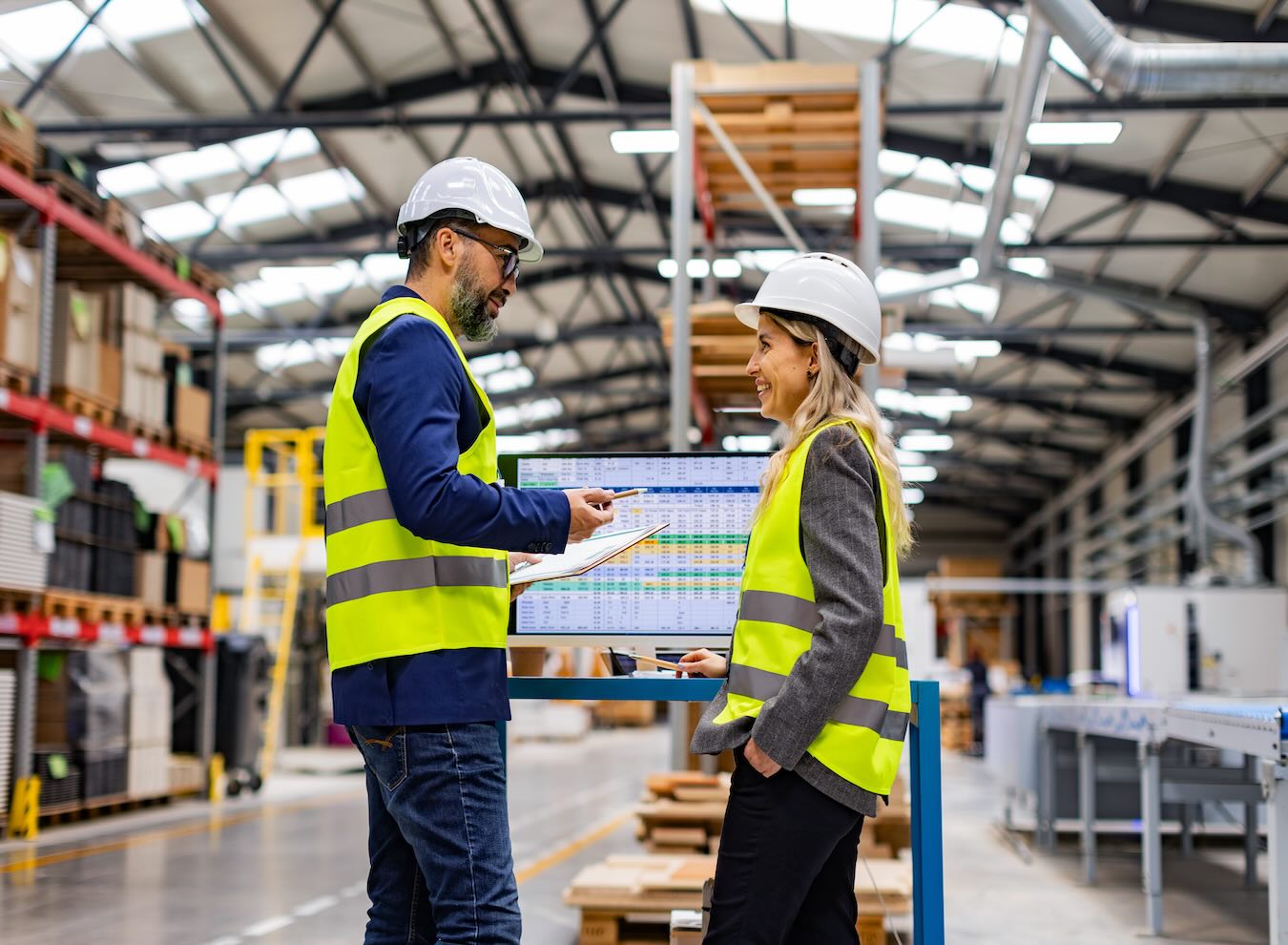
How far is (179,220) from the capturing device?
1723 cm

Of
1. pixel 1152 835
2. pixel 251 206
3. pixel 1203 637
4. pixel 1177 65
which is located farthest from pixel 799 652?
pixel 251 206

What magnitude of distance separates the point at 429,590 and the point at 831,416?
854mm

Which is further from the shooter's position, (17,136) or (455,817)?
(17,136)

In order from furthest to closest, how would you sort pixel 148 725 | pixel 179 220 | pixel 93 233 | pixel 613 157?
pixel 613 157 < pixel 179 220 < pixel 148 725 < pixel 93 233

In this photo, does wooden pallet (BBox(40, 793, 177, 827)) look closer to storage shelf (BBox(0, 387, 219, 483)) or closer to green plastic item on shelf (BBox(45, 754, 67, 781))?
green plastic item on shelf (BBox(45, 754, 67, 781))

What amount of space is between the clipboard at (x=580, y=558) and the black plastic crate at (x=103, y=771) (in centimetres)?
681

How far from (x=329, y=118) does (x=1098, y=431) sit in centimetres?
2031

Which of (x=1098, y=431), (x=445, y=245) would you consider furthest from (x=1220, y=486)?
(x=445, y=245)

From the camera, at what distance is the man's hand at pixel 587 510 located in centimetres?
250

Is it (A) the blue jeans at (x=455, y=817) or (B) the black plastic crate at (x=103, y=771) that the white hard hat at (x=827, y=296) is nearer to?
(A) the blue jeans at (x=455, y=817)

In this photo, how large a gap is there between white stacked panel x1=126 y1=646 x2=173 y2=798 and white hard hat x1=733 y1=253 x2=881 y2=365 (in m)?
7.88

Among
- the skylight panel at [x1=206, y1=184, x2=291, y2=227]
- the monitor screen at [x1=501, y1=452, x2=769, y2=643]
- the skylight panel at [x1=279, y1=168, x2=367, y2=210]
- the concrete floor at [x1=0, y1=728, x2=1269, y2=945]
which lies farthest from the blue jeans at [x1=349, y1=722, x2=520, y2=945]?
the skylight panel at [x1=279, y1=168, x2=367, y2=210]

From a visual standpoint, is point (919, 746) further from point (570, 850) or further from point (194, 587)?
point (194, 587)

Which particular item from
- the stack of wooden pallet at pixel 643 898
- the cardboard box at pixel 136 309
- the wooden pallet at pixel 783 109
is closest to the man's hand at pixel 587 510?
the stack of wooden pallet at pixel 643 898
